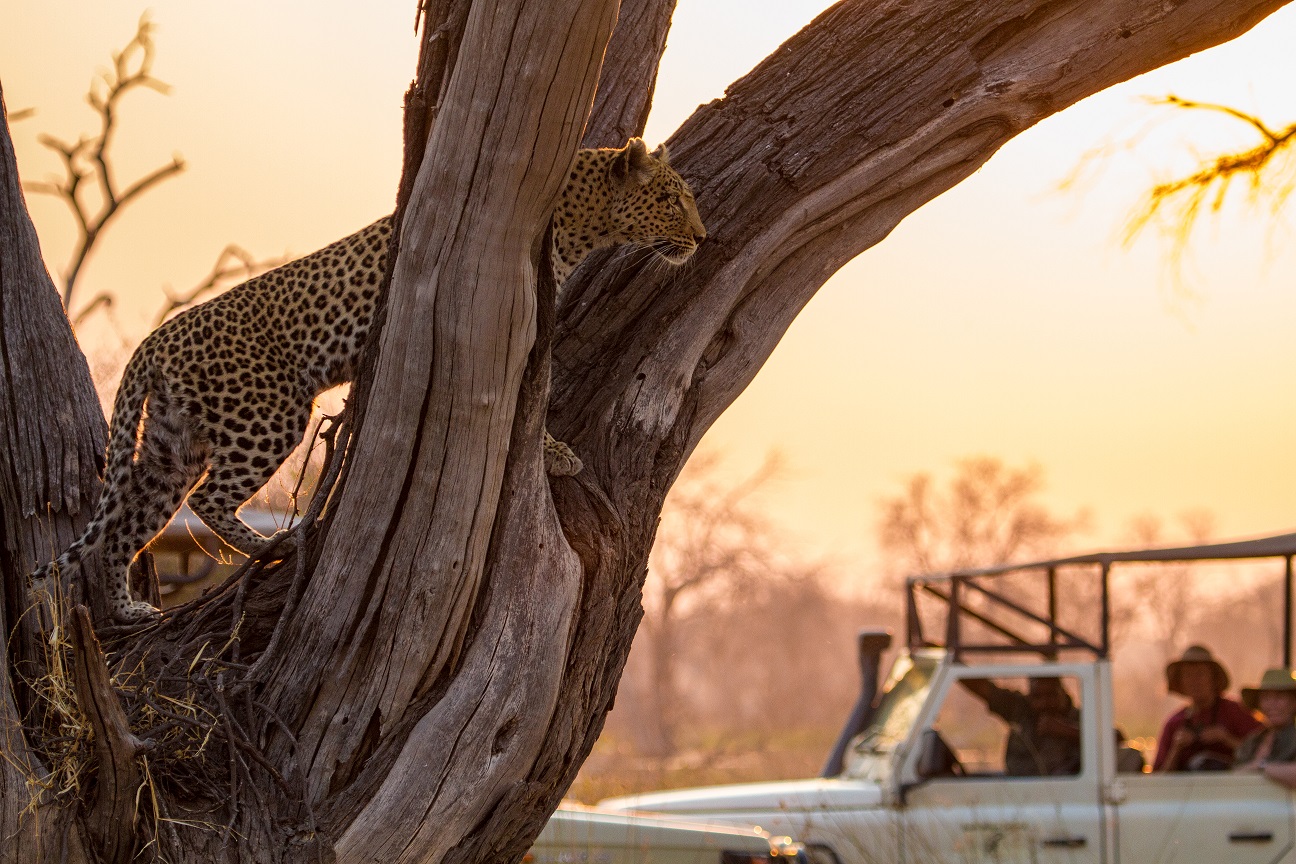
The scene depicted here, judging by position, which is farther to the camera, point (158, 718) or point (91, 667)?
point (158, 718)

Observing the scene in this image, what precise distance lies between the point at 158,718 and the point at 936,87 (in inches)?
102

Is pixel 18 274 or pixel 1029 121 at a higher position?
pixel 1029 121

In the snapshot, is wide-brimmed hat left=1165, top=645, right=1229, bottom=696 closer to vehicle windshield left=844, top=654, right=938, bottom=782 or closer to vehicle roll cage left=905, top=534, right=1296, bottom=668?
vehicle roll cage left=905, top=534, right=1296, bottom=668

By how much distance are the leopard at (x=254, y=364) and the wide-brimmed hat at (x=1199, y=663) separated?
157 inches

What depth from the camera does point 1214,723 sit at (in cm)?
718

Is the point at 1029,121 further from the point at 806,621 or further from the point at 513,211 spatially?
the point at 806,621

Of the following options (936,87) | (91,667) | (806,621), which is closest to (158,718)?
(91,667)

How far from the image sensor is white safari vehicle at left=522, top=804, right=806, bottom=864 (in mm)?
5582

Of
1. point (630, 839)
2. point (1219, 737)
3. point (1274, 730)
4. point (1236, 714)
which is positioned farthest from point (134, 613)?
point (1236, 714)

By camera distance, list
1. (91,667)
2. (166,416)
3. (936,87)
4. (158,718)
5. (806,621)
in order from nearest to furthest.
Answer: (91,667) → (158,718) → (936,87) → (166,416) → (806,621)

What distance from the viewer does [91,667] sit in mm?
2811

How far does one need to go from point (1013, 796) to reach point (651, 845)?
5.80ft

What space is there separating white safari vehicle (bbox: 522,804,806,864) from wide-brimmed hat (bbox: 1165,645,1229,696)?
8.43 ft

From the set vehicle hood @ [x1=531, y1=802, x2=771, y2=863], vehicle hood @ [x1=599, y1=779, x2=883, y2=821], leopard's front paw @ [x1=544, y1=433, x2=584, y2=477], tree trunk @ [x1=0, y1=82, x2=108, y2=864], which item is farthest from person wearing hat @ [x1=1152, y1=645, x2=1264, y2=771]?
tree trunk @ [x1=0, y1=82, x2=108, y2=864]
